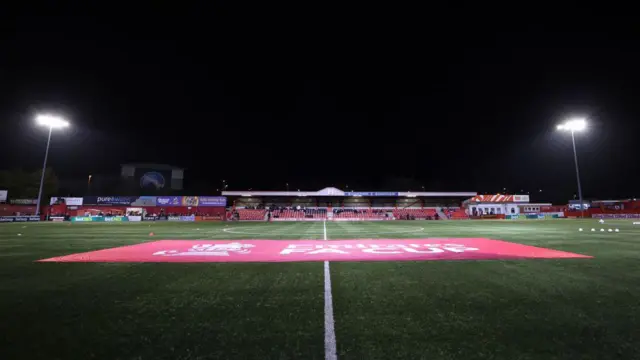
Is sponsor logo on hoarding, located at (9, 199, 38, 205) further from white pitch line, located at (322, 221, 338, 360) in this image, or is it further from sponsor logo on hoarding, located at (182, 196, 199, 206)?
white pitch line, located at (322, 221, 338, 360)

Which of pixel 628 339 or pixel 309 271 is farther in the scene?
pixel 309 271

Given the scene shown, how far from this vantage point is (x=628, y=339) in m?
3.01

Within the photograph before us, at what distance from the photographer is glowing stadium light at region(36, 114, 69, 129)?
35.1 meters

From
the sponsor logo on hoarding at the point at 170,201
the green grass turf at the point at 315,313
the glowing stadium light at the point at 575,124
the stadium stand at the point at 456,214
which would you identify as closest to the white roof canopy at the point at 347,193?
the stadium stand at the point at 456,214

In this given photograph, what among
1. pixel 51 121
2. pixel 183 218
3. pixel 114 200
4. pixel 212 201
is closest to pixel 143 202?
pixel 114 200

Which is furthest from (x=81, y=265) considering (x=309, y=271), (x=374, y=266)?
(x=374, y=266)

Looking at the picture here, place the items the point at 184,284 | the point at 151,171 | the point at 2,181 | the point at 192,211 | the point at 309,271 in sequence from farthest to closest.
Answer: the point at 151,171
the point at 2,181
the point at 192,211
the point at 309,271
the point at 184,284

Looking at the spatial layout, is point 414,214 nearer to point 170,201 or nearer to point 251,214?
point 251,214

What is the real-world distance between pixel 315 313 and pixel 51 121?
45.7m

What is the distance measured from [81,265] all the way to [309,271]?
18.8ft

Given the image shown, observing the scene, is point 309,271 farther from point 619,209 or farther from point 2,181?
point 2,181

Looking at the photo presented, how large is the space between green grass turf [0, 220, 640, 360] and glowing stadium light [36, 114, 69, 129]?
39.0 m

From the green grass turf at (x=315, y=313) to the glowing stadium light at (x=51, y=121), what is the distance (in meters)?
39.0

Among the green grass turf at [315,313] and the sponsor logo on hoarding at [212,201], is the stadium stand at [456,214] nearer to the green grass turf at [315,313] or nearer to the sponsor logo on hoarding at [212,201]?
the sponsor logo on hoarding at [212,201]
